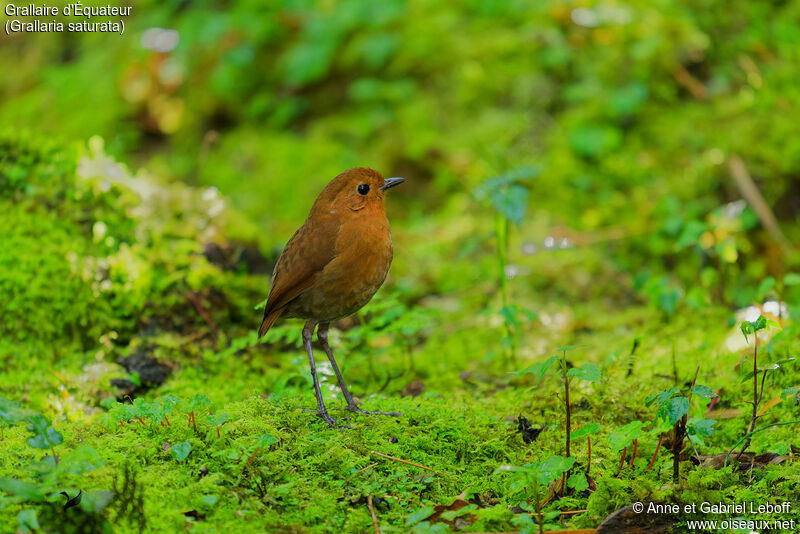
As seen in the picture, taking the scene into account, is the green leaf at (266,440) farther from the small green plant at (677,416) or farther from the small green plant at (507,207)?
the small green plant at (507,207)

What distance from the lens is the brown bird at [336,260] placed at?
11.3ft

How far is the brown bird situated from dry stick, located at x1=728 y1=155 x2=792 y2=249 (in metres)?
3.71

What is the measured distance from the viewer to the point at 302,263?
3508 millimetres

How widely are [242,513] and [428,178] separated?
17.9 ft

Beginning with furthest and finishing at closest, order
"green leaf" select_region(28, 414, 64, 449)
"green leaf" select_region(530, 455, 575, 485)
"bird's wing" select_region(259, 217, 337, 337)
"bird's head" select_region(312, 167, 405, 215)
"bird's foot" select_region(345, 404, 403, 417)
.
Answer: "bird's head" select_region(312, 167, 405, 215) < "bird's wing" select_region(259, 217, 337, 337) < "bird's foot" select_region(345, 404, 403, 417) < "green leaf" select_region(530, 455, 575, 485) < "green leaf" select_region(28, 414, 64, 449)

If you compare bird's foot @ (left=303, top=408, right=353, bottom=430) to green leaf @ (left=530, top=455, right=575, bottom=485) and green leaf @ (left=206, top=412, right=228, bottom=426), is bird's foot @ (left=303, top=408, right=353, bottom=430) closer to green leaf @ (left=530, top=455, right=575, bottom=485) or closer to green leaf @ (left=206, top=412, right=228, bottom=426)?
green leaf @ (left=206, top=412, right=228, bottom=426)

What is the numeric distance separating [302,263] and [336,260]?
189 mm

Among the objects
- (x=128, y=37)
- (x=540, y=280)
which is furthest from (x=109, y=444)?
(x=128, y=37)

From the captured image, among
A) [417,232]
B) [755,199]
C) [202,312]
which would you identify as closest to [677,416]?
[202,312]

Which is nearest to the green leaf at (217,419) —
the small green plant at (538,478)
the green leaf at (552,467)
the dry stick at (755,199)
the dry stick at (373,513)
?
the dry stick at (373,513)

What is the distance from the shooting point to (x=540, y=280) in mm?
5785

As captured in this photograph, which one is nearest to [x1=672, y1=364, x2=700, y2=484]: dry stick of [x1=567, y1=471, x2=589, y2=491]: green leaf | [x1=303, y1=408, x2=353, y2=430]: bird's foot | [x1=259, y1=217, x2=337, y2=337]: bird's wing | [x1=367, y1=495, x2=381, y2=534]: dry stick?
[x1=567, y1=471, x2=589, y2=491]: green leaf

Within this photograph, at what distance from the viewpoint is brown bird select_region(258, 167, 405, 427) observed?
345cm

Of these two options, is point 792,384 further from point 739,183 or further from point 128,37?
point 128,37
